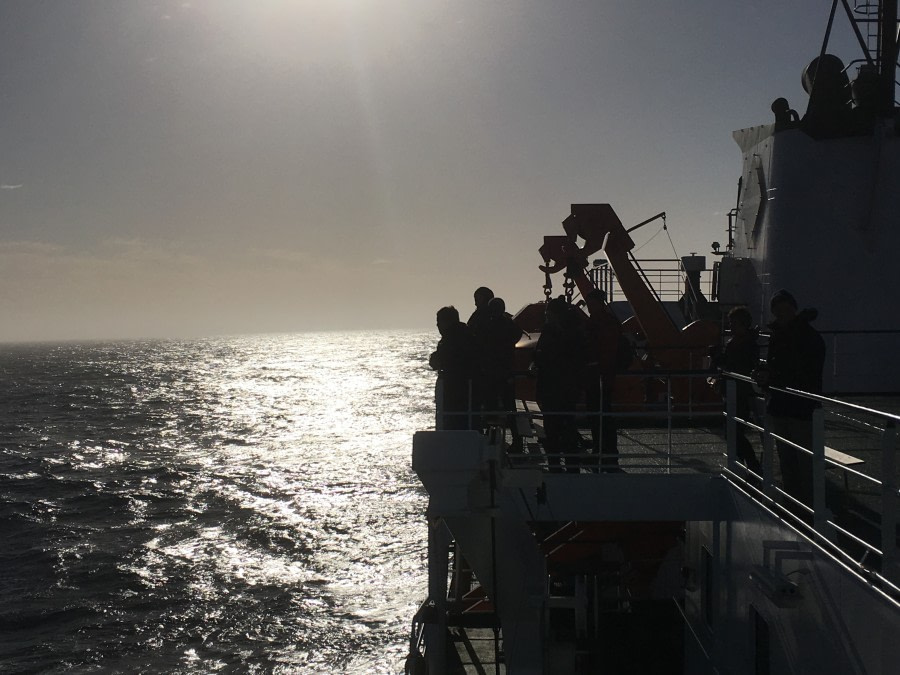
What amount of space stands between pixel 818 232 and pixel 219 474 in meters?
34.2

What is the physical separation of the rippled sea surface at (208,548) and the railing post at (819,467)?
1432 cm

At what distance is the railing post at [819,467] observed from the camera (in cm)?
483

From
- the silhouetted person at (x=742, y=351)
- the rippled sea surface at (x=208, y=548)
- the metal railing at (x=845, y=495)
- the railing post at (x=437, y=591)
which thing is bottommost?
the rippled sea surface at (x=208, y=548)

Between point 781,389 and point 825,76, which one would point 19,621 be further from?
point 825,76

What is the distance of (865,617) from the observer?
4340mm

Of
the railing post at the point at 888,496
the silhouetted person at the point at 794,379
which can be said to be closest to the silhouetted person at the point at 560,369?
the silhouetted person at the point at 794,379

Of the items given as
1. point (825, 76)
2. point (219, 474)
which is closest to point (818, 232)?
point (825, 76)

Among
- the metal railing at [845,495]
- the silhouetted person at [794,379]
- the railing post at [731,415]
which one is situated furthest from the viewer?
the railing post at [731,415]

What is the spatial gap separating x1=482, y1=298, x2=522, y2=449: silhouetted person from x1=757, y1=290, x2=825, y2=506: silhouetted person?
2.68 m

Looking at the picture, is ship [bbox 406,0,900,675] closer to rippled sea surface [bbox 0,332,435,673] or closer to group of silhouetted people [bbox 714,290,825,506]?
group of silhouetted people [bbox 714,290,825,506]

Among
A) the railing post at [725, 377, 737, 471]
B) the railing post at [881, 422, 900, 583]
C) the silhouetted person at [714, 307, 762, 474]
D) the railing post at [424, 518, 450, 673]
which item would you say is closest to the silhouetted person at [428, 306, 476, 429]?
the railing post at [424, 518, 450, 673]

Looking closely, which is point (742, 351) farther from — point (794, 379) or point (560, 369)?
point (560, 369)

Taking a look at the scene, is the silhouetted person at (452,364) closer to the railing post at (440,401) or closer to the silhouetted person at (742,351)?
the railing post at (440,401)

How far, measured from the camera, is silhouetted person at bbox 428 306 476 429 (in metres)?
7.78
